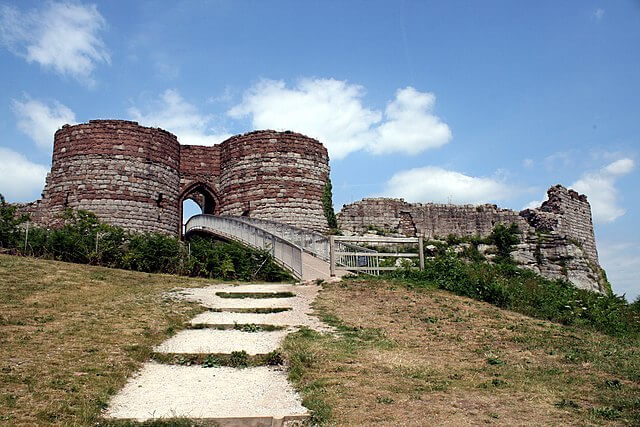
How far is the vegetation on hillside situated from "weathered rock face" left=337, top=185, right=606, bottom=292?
37.3ft

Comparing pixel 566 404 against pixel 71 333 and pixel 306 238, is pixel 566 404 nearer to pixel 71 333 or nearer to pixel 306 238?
pixel 71 333

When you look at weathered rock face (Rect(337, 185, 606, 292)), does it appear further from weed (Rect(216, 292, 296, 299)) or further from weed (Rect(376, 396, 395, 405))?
weed (Rect(376, 396, 395, 405))

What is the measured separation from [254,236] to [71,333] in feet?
43.6

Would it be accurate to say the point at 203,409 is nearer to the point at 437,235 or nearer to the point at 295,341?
the point at 295,341

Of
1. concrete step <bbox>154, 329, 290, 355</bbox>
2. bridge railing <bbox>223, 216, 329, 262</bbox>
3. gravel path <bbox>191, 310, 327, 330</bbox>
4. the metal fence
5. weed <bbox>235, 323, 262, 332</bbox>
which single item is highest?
bridge railing <bbox>223, 216, 329, 262</bbox>

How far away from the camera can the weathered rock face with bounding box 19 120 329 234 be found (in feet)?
90.4

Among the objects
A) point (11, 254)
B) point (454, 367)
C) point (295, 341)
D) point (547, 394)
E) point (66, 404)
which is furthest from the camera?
point (11, 254)

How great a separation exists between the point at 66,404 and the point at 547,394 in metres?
5.48

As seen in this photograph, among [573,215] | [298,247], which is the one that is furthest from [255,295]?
[573,215]

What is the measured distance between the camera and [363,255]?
17.4 meters

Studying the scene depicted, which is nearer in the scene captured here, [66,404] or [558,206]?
[66,404]

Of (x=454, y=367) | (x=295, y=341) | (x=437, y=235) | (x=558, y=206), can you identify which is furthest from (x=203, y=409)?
(x=558, y=206)

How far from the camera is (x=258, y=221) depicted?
2570 centimetres

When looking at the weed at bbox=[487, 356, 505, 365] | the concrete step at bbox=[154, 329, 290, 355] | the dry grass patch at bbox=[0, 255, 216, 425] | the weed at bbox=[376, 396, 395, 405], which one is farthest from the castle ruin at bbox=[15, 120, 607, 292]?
the weed at bbox=[376, 396, 395, 405]
